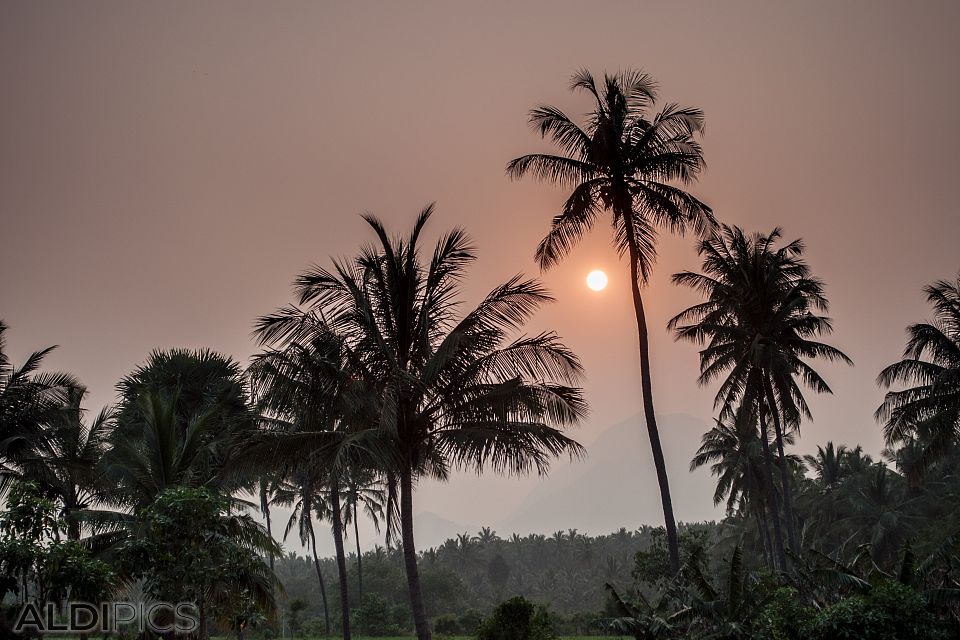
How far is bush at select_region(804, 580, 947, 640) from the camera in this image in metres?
16.4

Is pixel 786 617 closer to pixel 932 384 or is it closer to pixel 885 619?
pixel 885 619

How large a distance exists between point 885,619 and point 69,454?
2482cm

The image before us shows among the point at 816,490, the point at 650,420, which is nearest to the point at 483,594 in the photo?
the point at 816,490

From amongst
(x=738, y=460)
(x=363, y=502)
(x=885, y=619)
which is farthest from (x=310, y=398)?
(x=738, y=460)

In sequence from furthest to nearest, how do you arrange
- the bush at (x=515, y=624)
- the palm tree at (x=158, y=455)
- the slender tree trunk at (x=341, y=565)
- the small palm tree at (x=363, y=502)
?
the small palm tree at (x=363, y=502)
the slender tree trunk at (x=341, y=565)
the palm tree at (x=158, y=455)
the bush at (x=515, y=624)

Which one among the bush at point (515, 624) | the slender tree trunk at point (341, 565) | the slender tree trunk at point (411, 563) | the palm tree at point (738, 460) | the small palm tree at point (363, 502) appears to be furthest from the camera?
the palm tree at point (738, 460)

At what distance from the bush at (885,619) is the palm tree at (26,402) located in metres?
23.9

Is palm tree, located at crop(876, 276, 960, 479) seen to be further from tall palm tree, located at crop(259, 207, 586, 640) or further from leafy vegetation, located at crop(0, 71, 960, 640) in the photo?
tall palm tree, located at crop(259, 207, 586, 640)

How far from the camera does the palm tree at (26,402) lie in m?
25.8

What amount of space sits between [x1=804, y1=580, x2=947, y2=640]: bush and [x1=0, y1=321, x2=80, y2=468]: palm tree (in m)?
23.9

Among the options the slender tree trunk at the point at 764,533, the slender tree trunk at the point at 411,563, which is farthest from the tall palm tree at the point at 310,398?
the slender tree trunk at the point at 764,533

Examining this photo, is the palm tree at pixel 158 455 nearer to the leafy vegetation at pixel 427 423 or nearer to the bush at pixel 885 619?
the leafy vegetation at pixel 427 423

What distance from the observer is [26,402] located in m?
26.2

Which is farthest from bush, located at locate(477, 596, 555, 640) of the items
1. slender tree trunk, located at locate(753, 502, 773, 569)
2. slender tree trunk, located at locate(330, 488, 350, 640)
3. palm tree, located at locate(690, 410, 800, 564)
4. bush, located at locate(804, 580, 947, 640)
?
slender tree trunk, located at locate(753, 502, 773, 569)
